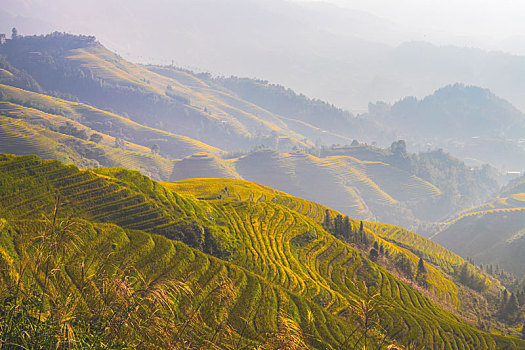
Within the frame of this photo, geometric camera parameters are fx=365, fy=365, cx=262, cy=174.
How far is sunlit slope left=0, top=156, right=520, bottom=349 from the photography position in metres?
28.9

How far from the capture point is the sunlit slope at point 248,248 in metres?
28.9

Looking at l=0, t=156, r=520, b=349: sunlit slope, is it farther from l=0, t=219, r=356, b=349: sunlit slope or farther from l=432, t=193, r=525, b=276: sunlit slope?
l=432, t=193, r=525, b=276: sunlit slope

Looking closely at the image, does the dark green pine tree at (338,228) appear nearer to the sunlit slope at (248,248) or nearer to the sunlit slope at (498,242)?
the sunlit slope at (248,248)

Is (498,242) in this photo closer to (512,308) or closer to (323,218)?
(512,308)

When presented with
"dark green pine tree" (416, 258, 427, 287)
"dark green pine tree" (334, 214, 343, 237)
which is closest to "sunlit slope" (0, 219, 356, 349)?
"dark green pine tree" (334, 214, 343, 237)

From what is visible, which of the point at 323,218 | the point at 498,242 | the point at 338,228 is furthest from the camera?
the point at 498,242

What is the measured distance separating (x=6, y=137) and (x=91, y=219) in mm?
191336

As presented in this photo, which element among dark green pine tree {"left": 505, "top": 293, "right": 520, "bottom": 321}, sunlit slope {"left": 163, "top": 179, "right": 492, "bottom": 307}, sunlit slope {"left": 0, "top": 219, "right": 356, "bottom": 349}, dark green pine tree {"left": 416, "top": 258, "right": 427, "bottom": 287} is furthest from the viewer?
sunlit slope {"left": 163, "top": 179, "right": 492, "bottom": 307}

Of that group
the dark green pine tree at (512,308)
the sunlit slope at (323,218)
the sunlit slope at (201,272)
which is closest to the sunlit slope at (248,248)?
the sunlit slope at (201,272)

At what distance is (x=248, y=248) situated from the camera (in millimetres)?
46688

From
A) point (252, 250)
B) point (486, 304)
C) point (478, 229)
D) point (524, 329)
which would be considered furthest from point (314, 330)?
point (478, 229)

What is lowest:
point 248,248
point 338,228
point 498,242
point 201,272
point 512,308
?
point 498,242

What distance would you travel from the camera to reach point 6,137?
611 feet

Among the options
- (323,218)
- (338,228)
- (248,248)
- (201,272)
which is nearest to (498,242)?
(323,218)
